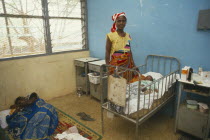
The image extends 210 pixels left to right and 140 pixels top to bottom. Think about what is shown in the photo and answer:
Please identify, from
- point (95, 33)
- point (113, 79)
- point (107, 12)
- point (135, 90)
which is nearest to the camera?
point (113, 79)

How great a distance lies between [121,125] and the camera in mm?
2766

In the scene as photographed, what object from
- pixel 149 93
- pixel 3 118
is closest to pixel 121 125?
pixel 149 93

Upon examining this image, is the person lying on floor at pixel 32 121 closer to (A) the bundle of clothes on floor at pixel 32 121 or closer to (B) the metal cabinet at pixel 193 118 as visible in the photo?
(A) the bundle of clothes on floor at pixel 32 121

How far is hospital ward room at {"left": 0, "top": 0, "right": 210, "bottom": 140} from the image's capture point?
224 cm

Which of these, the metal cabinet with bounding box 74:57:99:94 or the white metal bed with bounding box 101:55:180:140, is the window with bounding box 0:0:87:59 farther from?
the white metal bed with bounding box 101:55:180:140

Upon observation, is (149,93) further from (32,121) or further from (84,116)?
(32,121)

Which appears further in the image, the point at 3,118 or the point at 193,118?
the point at 3,118

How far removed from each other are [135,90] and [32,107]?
183 centimetres

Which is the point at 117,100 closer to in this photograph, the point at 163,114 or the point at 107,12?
the point at 163,114

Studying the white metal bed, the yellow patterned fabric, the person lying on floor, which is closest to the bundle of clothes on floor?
the person lying on floor

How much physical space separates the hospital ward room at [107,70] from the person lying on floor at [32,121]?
16 millimetres

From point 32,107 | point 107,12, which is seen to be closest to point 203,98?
point 107,12

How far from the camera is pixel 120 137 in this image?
2447 mm

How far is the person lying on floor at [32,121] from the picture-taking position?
2389 mm
